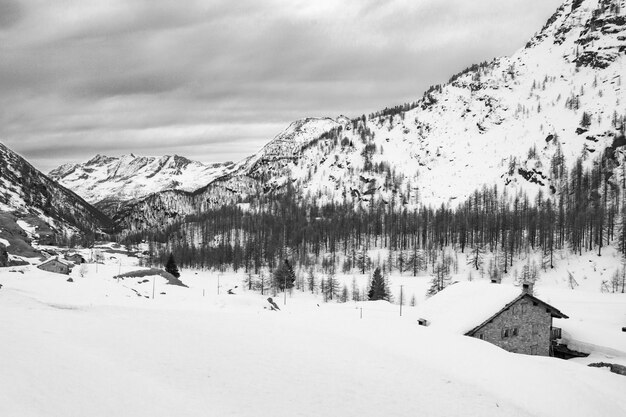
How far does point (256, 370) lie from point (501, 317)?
2765 centimetres

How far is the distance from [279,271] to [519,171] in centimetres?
13885

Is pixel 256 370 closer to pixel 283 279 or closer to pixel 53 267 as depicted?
pixel 53 267

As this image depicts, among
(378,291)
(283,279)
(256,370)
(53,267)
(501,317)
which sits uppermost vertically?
(256,370)

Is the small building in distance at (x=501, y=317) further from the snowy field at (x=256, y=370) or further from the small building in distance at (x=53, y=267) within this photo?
the small building in distance at (x=53, y=267)

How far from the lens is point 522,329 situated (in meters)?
38.6

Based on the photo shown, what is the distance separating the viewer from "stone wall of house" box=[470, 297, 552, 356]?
37.0 m

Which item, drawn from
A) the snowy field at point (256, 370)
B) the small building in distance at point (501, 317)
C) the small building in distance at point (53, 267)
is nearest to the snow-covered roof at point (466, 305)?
the small building in distance at point (501, 317)

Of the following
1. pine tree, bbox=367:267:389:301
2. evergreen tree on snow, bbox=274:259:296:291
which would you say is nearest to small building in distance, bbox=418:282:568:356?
pine tree, bbox=367:267:389:301

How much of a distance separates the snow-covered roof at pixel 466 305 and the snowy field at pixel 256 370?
1020 centimetres

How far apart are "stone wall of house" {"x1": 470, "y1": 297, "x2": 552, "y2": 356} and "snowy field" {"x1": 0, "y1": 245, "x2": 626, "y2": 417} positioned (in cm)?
1011

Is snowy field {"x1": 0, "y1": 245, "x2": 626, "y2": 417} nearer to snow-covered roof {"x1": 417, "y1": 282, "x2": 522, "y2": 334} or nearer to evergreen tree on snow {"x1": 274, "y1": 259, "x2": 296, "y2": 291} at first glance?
snow-covered roof {"x1": 417, "y1": 282, "x2": 522, "y2": 334}

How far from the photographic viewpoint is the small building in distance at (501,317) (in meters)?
36.6

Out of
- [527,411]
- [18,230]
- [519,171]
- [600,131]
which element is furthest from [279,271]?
[600,131]

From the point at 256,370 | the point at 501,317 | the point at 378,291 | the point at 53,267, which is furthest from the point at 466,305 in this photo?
the point at 53,267
